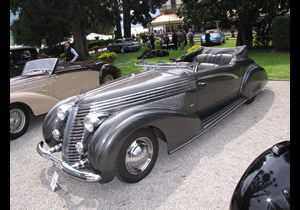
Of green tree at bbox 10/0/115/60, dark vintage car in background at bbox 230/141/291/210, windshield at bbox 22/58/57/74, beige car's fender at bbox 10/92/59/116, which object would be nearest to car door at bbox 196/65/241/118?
dark vintage car in background at bbox 230/141/291/210

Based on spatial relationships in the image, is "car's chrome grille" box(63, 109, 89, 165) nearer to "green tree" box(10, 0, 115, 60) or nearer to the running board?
the running board

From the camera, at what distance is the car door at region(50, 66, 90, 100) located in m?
5.70

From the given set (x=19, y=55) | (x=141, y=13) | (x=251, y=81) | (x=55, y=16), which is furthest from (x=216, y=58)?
(x=141, y=13)

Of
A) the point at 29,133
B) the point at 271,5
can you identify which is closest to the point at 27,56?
the point at 29,133

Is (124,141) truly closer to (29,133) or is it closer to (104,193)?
(104,193)

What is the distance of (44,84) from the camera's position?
5457 mm

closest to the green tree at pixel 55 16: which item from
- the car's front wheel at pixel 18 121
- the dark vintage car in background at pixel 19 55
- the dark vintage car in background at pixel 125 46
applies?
the dark vintage car in background at pixel 125 46

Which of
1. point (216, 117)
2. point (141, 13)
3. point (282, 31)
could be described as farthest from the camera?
point (141, 13)

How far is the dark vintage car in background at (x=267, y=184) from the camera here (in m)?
1.61

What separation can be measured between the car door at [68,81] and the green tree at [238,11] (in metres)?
9.78

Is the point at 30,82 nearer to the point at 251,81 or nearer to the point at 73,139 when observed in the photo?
the point at 73,139

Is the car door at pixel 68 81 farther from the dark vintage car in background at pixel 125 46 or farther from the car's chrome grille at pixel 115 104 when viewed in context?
the dark vintage car in background at pixel 125 46

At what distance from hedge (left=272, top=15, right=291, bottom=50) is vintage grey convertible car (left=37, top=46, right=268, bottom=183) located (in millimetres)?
9625

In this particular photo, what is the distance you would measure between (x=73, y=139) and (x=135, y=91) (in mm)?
1123
